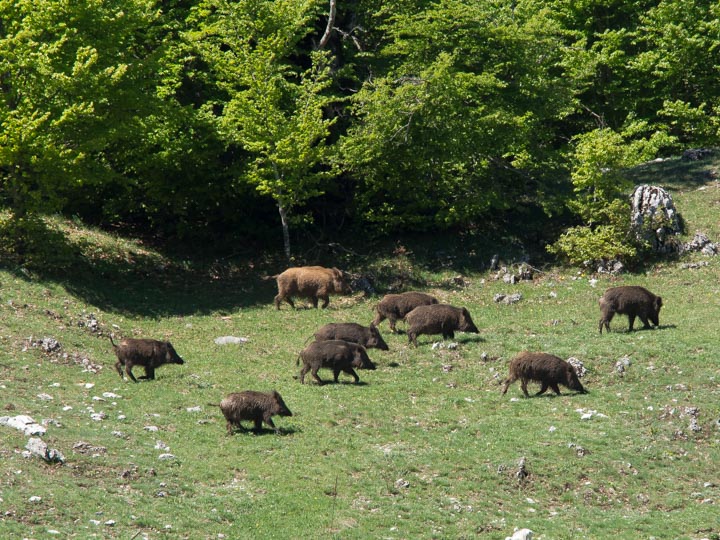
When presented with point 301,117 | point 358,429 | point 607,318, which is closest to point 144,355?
point 358,429

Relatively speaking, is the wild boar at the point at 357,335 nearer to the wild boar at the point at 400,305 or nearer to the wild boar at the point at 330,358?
the wild boar at the point at 330,358

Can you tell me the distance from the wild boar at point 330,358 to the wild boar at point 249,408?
3032mm

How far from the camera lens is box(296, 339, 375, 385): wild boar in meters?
23.5

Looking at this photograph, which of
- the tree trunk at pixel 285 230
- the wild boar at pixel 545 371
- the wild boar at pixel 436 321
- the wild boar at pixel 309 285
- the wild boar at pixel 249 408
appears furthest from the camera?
the tree trunk at pixel 285 230

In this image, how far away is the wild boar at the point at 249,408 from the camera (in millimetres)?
20188

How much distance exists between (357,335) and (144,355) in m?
5.30

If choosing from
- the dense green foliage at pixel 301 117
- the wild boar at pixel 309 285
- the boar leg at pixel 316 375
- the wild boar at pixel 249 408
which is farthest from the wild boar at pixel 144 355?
the dense green foliage at pixel 301 117

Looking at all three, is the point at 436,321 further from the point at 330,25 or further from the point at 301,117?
the point at 330,25

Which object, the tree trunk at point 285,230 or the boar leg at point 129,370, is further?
the tree trunk at point 285,230

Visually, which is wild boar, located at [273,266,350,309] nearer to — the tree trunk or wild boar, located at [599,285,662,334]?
the tree trunk

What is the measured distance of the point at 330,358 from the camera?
77.0 feet

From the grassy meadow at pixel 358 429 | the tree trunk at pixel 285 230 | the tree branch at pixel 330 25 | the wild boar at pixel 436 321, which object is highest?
the tree branch at pixel 330 25

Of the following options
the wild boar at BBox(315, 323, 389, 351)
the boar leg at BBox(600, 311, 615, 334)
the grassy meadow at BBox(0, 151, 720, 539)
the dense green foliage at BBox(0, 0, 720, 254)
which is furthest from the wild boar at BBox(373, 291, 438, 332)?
the dense green foliage at BBox(0, 0, 720, 254)

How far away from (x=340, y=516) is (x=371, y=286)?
57.6ft
